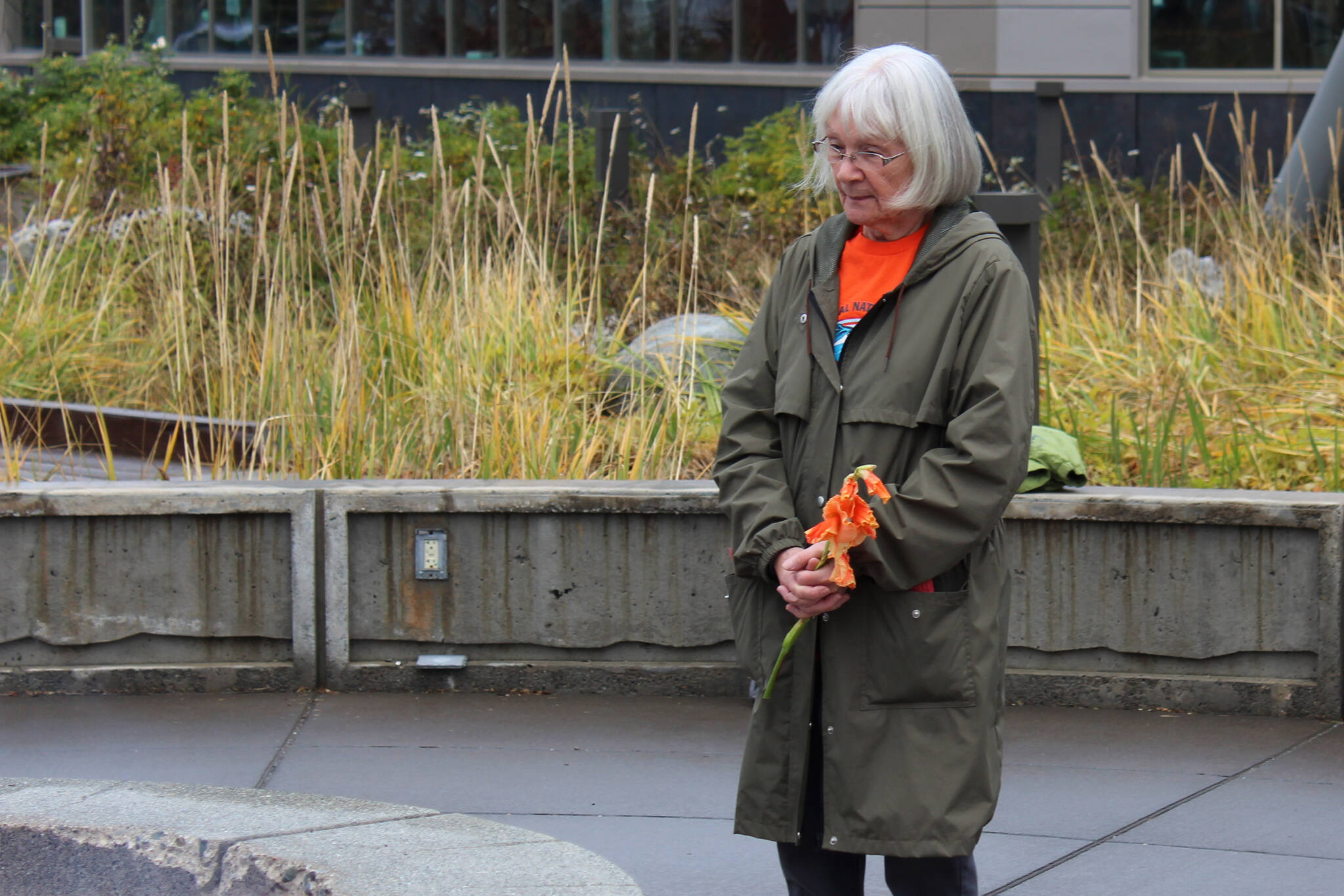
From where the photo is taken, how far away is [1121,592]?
4809mm

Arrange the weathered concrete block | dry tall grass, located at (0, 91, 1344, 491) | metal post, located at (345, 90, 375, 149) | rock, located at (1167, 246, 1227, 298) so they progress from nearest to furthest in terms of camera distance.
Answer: the weathered concrete block, dry tall grass, located at (0, 91, 1344, 491), rock, located at (1167, 246, 1227, 298), metal post, located at (345, 90, 375, 149)

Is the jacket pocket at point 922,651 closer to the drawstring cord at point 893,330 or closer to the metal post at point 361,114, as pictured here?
the drawstring cord at point 893,330

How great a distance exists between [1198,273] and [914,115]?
17.7 ft

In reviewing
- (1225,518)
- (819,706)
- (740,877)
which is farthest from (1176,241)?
(819,706)

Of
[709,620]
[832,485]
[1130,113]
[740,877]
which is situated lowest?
[740,877]

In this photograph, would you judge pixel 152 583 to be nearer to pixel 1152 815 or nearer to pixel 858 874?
pixel 858 874

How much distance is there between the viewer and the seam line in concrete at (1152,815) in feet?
11.6

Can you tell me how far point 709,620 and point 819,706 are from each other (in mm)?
2313

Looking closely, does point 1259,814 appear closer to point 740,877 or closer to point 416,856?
point 740,877

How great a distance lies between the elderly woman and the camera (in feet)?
8.29

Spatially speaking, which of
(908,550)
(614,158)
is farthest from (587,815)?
(614,158)

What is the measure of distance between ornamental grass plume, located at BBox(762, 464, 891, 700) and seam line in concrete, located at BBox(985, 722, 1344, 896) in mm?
1334

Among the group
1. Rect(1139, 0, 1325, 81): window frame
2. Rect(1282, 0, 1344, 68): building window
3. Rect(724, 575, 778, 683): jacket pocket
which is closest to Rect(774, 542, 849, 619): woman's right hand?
Rect(724, 575, 778, 683): jacket pocket

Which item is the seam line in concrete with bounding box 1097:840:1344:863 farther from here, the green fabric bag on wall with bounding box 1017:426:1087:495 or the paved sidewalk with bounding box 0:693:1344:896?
the green fabric bag on wall with bounding box 1017:426:1087:495
